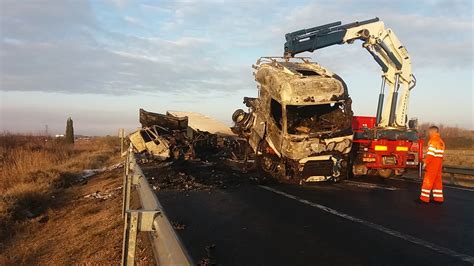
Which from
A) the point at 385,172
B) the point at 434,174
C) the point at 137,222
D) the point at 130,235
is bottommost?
the point at 385,172

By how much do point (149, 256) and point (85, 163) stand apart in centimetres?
2343

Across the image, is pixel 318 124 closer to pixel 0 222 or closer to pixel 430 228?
pixel 430 228

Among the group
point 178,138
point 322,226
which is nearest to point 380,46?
point 322,226

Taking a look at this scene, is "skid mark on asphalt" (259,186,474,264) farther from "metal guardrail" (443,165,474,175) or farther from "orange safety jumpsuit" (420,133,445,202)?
"metal guardrail" (443,165,474,175)

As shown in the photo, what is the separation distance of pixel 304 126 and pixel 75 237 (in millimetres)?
6948

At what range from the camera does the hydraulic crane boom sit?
15.5 meters

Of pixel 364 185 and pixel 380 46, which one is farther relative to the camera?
pixel 380 46

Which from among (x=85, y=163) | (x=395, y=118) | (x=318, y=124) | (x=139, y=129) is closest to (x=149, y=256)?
(x=318, y=124)

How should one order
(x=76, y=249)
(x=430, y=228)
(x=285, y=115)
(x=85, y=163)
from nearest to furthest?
(x=430, y=228) < (x=76, y=249) < (x=285, y=115) < (x=85, y=163)

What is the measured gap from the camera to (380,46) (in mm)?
15625

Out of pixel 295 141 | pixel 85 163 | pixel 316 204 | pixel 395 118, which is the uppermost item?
pixel 395 118

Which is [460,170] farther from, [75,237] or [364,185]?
[75,237]

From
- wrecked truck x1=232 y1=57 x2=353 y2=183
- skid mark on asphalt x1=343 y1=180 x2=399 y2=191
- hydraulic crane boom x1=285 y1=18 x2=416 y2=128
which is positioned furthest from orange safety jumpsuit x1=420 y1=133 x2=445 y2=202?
hydraulic crane boom x1=285 y1=18 x2=416 y2=128

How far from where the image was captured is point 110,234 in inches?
329
